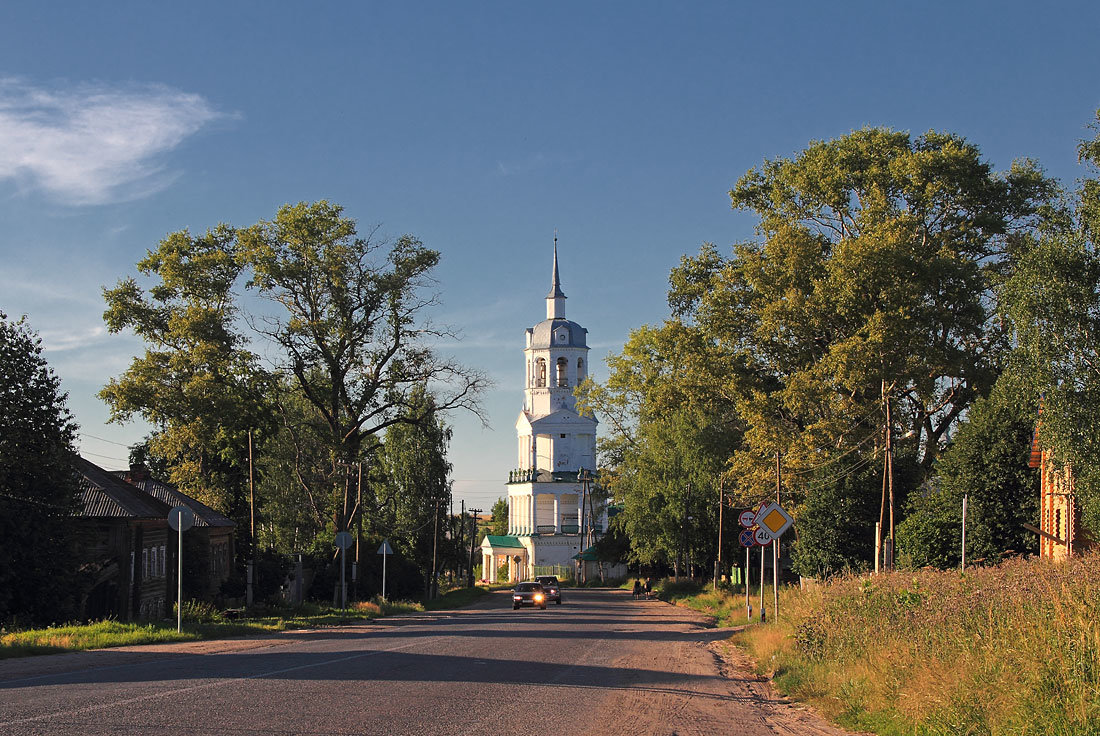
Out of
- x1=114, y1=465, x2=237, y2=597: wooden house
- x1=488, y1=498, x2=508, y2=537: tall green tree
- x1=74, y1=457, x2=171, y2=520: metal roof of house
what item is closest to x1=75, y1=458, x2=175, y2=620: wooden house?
x1=74, y1=457, x2=171, y2=520: metal roof of house

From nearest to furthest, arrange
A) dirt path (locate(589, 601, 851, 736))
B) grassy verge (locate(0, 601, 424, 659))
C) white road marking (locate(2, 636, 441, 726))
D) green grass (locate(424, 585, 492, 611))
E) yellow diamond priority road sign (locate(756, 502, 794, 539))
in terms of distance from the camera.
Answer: white road marking (locate(2, 636, 441, 726)) → dirt path (locate(589, 601, 851, 736)) → grassy verge (locate(0, 601, 424, 659)) → yellow diamond priority road sign (locate(756, 502, 794, 539)) → green grass (locate(424, 585, 492, 611))

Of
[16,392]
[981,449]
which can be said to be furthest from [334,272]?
[981,449]

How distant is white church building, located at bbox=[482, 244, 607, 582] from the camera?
362 feet

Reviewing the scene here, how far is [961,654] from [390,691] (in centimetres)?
662

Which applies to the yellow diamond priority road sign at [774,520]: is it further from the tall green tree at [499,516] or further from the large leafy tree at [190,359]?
the tall green tree at [499,516]

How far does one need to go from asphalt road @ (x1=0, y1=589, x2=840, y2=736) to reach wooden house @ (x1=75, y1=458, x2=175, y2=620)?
11.2 meters

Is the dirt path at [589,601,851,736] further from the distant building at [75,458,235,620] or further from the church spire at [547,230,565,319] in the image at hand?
the church spire at [547,230,565,319]

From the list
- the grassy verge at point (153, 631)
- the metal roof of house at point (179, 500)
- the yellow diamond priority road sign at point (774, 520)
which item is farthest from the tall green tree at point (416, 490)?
the yellow diamond priority road sign at point (774, 520)

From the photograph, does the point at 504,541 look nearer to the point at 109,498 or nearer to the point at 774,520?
the point at 109,498

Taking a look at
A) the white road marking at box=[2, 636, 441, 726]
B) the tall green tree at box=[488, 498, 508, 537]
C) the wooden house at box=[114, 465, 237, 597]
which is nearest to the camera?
the white road marking at box=[2, 636, 441, 726]

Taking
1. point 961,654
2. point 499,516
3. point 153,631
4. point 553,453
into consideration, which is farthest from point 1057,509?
point 499,516

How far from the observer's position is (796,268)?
38406 millimetres

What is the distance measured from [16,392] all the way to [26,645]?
11464 millimetres

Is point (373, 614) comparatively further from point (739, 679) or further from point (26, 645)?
point (739, 679)
